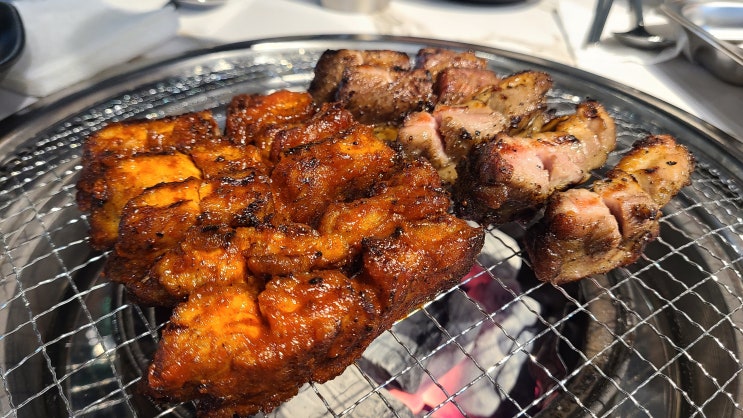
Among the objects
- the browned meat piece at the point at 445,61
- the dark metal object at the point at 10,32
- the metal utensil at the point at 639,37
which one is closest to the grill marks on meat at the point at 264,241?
the browned meat piece at the point at 445,61

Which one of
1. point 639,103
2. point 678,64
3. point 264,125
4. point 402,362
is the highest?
point 264,125

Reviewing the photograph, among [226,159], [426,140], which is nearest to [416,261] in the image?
[426,140]

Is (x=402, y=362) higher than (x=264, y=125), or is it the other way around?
(x=264, y=125)

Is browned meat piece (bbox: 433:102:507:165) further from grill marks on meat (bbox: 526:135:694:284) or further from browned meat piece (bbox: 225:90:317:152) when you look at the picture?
browned meat piece (bbox: 225:90:317:152)

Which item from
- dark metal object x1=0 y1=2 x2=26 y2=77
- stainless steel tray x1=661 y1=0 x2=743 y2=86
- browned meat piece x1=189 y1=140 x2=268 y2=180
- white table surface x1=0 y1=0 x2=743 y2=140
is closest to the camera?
browned meat piece x1=189 y1=140 x2=268 y2=180

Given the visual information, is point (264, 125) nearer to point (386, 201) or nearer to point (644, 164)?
point (386, 201)

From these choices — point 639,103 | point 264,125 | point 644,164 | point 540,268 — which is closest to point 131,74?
point 264,125

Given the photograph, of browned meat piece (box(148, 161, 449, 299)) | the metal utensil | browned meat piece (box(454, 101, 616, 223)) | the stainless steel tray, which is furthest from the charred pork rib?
the metal utensil
